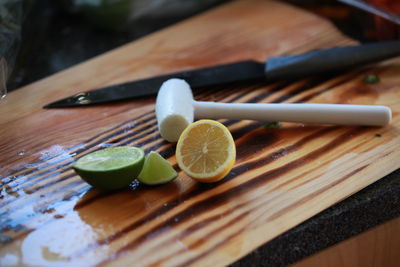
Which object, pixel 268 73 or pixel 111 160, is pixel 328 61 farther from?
pixel 111 160

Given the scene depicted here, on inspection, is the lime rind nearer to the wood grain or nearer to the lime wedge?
the lime wedge

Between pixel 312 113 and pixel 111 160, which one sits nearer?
pixel 111 160

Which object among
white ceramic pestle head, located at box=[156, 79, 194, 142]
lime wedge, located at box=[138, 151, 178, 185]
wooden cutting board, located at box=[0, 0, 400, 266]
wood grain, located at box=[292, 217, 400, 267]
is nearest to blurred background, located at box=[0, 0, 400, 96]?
wooden cutting board, located at box=[0, 0, 400, 266]

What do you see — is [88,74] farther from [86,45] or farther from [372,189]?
[372,189]

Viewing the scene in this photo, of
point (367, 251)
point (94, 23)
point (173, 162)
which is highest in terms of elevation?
point (94, 23)

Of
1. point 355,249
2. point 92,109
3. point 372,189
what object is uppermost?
point 92,109

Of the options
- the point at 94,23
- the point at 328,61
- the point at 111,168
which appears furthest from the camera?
the point at 94,23

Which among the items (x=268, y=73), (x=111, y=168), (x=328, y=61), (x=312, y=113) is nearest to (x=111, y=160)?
(x=111, y=168)

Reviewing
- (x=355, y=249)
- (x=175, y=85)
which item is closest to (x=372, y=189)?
(x=355, y=249)
